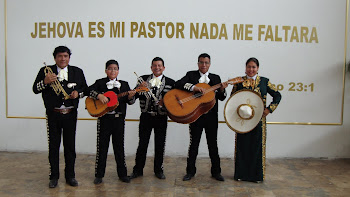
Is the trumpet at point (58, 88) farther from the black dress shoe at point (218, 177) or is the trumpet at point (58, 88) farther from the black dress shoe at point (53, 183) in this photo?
the black dress shoe at point (218, 177)

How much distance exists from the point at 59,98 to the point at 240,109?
6.68ft

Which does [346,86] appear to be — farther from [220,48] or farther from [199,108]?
[199,108]

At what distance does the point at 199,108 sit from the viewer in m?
3.75

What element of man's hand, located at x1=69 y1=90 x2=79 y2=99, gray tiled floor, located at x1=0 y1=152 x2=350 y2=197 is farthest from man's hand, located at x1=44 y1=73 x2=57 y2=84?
gray tiled floor, located at x1=0 y1=152 x2=350 y2=197

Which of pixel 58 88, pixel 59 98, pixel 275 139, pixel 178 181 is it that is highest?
pixel 58 88

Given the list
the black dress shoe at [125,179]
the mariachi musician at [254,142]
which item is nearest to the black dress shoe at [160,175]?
the black dress shoe at [125,179]

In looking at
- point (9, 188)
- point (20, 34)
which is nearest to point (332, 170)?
point (9, 188)

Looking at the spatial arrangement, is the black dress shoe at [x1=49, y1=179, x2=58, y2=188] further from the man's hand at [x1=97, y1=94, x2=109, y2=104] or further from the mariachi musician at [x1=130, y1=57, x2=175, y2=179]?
the man's hand at [x1=97, y1=94, x2=109, y2=104]

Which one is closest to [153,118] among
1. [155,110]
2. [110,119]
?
[155,110]

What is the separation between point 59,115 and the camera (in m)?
3.68

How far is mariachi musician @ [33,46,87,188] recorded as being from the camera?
12.0 feet

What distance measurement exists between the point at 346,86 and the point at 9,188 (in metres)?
4.91

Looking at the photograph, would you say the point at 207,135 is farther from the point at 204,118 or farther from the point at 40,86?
the point at 40,86

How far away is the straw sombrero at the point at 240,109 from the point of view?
3.83 metres
